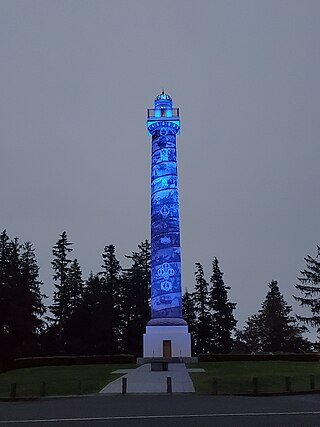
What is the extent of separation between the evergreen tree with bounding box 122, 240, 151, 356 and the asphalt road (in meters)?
51.7

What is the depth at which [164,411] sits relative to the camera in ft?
53.1

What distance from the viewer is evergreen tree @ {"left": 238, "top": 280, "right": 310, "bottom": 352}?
71875 mm

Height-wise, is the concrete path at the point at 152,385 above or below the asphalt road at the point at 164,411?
above

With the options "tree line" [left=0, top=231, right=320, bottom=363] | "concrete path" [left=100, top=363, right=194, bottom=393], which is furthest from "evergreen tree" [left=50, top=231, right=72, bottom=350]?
"concrete path" [left=100, top=363, right=194, bottom=393]

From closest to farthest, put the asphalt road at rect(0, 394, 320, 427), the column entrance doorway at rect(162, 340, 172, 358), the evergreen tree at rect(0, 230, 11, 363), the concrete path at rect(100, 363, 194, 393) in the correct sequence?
1. the asphalt road at rect(0, 394, 320, 427)
2. the concrete path at rect(100, 363, 194, 393)
3. the column entrance doorway at rect(162, 340, 172, 358)
4. the evergreen tree at rect(0, 230, 11, 363)

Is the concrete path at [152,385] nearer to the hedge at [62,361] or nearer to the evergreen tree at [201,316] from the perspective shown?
the hedge at [62,361]

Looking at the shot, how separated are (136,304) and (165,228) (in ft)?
80.9

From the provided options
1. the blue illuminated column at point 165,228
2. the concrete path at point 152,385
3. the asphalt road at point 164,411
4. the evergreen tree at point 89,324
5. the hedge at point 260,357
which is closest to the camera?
the asphalt road at point 164,411

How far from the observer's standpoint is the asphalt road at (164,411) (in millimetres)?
13938

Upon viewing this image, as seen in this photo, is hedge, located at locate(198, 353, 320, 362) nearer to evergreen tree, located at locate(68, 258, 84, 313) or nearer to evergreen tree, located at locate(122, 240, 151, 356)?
evergreen tree, located at locate(122, 240, 151, 356)

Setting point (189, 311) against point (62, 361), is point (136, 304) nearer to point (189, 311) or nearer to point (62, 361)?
point (189, 311)

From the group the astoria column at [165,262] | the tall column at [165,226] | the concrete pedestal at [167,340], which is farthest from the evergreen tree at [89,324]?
the concrete pedestal at [167,340]

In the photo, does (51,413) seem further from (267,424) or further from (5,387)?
(5,387)

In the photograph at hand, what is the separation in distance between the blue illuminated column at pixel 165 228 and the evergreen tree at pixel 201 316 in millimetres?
23458
